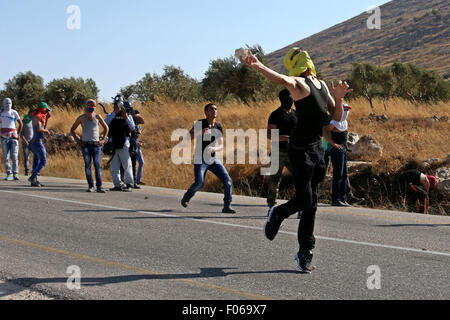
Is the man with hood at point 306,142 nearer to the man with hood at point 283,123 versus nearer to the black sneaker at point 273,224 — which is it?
the black sneaker at point 273,224

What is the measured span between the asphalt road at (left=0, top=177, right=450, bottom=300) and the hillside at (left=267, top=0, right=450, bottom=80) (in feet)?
217

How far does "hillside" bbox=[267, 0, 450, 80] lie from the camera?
87.2m

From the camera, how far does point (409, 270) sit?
6.20m

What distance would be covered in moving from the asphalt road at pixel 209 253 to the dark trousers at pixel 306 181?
42 cm

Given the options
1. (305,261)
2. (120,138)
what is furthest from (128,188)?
(305,261)

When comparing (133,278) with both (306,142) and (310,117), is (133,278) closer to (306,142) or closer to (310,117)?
(306,142)

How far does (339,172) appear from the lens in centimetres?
1141

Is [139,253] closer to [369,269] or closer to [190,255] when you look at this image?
[190,255]

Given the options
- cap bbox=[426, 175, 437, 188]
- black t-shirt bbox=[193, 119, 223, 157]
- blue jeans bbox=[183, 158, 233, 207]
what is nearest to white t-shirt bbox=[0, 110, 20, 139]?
blue jeans bbox=[183, 158, 233, 207]

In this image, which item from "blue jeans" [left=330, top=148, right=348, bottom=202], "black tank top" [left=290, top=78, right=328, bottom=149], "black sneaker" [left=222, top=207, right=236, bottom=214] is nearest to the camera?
"black tank top" [left=290, top=78, right=328, bottom=149]

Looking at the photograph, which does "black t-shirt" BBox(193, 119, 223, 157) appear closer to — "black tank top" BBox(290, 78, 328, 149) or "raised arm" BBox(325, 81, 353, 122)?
"raised arm" BBox(325, 81, 353, 122)

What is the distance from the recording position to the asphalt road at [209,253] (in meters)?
5.45
